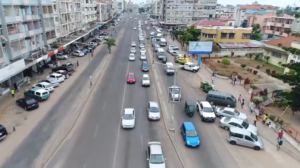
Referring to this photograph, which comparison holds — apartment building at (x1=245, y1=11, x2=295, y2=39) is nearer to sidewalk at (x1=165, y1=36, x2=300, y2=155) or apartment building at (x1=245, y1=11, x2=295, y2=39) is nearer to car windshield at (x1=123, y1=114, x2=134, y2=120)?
sidewalk at (x1=165, y1=36, x2=300, y2=155)

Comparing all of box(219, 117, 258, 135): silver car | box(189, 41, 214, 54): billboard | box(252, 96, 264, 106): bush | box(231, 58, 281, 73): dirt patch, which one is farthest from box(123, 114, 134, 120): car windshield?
box(231, 58, 281, 73): dirt patch

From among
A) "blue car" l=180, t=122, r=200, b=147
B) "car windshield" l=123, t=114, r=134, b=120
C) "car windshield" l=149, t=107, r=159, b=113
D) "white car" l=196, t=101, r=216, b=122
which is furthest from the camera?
"car windshield" l=149, t=107, r=159, b=113

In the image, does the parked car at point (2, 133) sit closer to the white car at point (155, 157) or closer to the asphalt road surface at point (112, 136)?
the asphalt road surface at point (112, 136)

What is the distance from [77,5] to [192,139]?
181ft

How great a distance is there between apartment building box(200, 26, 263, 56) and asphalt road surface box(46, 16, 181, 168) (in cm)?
3223

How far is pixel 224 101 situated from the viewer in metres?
29.7

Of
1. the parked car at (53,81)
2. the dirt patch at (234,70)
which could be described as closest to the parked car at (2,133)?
the parked car at (53,81)

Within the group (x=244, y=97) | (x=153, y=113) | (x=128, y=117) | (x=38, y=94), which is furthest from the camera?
(x=244, y=97)

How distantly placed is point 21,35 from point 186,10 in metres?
82.8

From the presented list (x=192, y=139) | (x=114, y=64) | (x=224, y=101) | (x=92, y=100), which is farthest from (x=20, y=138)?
(x=114, y=64)

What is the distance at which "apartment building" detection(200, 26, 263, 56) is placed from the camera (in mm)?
58125

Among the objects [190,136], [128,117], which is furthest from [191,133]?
[128,117]

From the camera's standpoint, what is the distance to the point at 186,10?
339ft

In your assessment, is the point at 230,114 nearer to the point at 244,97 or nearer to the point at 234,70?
the point at 244,97
